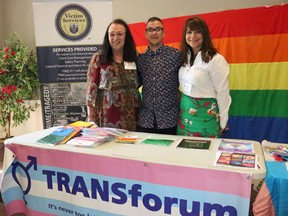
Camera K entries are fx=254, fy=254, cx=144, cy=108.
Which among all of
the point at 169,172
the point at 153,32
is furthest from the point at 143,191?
the point at 153,32

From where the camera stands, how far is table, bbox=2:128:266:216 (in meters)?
1.03

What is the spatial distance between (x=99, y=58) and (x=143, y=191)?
1.04 m

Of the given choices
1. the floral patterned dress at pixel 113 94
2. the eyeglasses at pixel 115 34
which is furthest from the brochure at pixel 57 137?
the eyeglasses at pixel 115 34

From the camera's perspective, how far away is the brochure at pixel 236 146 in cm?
124

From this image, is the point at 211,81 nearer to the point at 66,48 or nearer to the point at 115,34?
the point at 115,34

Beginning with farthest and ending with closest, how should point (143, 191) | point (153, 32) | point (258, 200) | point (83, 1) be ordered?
point (83, 1)
point (153, 32)
point (143, 191)
point (258, 200)

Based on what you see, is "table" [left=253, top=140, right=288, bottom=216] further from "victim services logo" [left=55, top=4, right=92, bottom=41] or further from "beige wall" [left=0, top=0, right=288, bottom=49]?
"victim services logo" [left=55, top=4, right=92, bottom=41]

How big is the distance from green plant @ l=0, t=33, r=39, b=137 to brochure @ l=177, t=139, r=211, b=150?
247 centimetres

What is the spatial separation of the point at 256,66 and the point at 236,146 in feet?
4.35

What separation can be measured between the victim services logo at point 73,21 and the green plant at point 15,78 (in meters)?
0.69

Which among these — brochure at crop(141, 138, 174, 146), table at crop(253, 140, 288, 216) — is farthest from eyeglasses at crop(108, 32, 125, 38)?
table at crop(253, 140, 288, 216)

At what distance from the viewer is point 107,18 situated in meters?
2.77

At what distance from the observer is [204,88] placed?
A: 63.8 inches

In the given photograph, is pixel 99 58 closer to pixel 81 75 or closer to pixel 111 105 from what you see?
pixel 111 105
